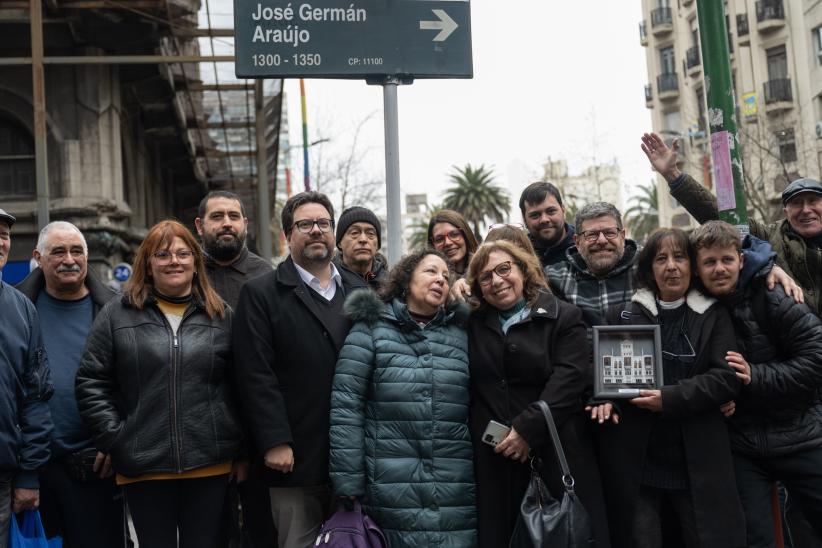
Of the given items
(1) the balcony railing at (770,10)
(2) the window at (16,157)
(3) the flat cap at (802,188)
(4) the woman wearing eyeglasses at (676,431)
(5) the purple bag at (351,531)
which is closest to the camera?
(5) the purple bag at (351,531)

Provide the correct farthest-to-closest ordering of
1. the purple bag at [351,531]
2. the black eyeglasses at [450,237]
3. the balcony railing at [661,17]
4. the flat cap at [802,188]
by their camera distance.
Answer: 1. the balcony railing at [661,17]
2. the black eyeglasses at [450,237]
3. the flat cap at [802,188]
4. the purple bag at [351,531]

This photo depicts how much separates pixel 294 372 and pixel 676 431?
2073mm

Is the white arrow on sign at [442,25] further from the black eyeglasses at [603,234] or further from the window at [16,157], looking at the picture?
the window at [16,157]

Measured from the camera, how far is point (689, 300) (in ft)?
15.4

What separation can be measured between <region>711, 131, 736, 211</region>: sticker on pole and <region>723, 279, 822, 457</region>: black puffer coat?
111 centimetres

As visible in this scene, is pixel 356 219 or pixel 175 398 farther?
pixel 356 219

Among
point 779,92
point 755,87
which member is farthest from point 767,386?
point 755,87

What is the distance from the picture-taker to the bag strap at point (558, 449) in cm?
423

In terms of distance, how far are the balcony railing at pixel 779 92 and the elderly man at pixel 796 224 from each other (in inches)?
1522

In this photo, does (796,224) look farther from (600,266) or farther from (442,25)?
(442,25)

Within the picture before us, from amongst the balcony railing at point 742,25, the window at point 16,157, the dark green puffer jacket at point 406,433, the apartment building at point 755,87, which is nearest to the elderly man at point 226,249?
the dark green puffer jacket at point 406,433

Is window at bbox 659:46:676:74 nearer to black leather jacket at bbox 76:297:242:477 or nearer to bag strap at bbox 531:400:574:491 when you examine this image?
bag strap at bbox 531:400:574:491

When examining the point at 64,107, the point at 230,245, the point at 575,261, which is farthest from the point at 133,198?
the point at 575,261

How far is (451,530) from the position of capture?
4391 mm
